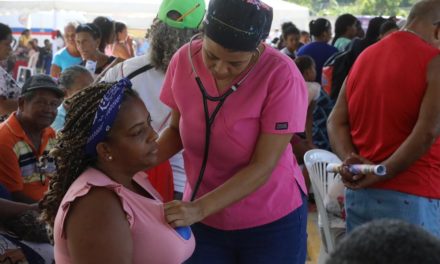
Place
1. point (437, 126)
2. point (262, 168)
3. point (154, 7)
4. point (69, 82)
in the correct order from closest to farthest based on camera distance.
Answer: point (262, 168) < point (437, 126) < point (69, 82) < point (154, 7)

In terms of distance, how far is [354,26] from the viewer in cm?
902

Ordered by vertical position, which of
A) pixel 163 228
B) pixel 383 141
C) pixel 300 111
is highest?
pixel 300 111

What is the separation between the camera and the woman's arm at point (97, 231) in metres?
1.89

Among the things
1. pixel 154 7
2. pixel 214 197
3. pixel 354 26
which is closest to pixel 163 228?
pixel 214 197

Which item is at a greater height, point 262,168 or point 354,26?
point 262,168

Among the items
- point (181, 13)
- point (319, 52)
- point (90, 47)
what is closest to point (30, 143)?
point (181, 13)

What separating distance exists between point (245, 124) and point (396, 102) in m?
0.95

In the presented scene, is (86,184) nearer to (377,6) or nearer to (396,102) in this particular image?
(396,102)

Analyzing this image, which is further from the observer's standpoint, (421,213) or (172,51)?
(172,51)

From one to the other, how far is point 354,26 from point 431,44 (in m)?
6.07

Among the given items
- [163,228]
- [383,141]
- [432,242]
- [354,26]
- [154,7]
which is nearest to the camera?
[432,242]

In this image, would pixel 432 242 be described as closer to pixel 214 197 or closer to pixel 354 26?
pixel 214 197

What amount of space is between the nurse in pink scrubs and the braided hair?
0.33 meters

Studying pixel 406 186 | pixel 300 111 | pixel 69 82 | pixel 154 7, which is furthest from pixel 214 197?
pixel 154 7
